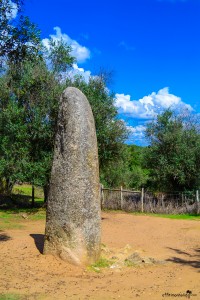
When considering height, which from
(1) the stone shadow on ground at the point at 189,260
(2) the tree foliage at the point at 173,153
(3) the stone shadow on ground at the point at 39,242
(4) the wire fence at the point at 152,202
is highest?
(2) the tree foliage at the point at 173,153

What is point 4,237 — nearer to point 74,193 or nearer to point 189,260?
point 74,193

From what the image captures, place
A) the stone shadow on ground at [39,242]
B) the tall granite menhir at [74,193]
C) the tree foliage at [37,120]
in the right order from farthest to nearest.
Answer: the tree foliage at [37,120] → the stone shadow on ground at [39,242] → the tall granite menhir at [74,193]

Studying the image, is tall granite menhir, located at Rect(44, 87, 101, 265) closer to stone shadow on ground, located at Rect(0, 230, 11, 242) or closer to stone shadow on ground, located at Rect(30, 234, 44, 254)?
stone shadow on ground, located at Rect(30, 234, 44, 254)

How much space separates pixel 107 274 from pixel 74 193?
2.05 m

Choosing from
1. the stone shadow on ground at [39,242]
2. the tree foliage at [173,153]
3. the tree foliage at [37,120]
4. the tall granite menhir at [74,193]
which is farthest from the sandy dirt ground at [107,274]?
the tree foliage at [173,153]

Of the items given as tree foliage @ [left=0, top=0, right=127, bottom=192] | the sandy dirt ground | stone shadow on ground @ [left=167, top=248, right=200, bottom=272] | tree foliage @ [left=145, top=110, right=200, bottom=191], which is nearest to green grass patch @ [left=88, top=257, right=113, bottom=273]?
the sandy dirt ground

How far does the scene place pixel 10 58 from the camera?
33.6 ft

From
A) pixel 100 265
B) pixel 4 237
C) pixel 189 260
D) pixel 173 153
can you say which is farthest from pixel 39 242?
pixel 173 153

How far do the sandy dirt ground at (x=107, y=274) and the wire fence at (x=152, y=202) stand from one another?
951 centimetres

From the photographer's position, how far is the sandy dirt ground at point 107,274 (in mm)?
6840

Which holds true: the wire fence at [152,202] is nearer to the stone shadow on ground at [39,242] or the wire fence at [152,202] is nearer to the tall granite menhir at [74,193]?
the stone shadow on ground at [39,242]

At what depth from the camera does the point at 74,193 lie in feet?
29.7

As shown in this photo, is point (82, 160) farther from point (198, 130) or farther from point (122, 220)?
point (198, 130)

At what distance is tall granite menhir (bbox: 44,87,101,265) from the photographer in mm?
8914
